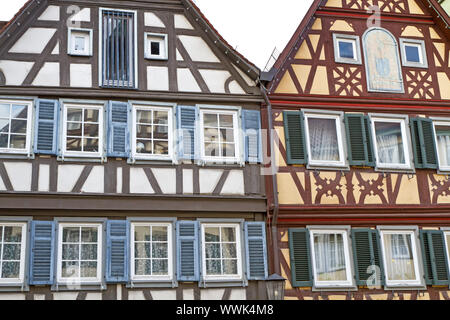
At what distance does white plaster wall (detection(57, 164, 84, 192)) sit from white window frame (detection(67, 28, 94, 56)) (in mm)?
2509

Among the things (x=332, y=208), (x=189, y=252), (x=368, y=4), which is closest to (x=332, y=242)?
(x=332, y=208)

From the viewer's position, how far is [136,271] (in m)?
15.1

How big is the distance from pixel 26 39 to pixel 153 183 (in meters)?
4.07

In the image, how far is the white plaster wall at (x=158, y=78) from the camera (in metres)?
16.4

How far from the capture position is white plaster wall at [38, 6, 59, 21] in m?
16.3

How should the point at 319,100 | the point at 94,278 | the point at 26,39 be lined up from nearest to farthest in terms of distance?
the point at 94,278 < the point at 26,39 < the point at 319,100

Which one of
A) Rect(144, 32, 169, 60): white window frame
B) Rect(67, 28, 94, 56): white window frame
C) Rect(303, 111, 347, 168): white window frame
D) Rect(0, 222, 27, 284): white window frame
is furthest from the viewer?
Rect(303, 111, 347, 168): white window frame

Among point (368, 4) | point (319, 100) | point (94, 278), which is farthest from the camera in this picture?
point (368, 4)

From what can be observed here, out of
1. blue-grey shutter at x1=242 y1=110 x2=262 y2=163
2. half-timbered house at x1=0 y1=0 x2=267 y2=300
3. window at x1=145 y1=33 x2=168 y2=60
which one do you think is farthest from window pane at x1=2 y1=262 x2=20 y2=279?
window at x1=145 y1=33 x2=168 y2=60

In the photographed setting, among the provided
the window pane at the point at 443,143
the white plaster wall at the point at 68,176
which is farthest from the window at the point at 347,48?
the white plaster wall at the point at 68,176

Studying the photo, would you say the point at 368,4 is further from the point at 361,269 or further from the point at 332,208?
the point at 361,269

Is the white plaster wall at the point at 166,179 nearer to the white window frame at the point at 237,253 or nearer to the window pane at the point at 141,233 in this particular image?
the window pane at the point at 141,233

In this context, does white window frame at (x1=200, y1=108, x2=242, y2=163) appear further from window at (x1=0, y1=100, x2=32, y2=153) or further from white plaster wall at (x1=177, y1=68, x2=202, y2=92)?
window at (x1=0, y1=100, x2=32, y2=153)

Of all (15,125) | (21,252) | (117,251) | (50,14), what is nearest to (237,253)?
(117,251)
